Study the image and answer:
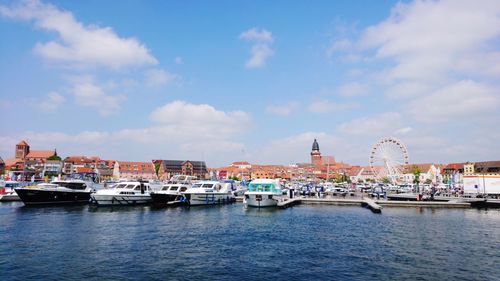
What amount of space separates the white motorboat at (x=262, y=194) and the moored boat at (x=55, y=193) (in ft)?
109

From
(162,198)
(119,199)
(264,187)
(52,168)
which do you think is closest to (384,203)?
(264,187)

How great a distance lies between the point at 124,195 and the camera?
62.6 m

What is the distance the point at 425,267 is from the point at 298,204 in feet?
151

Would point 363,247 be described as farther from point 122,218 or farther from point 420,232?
point 122,218

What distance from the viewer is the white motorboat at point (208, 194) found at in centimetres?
6400

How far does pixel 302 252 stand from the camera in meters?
29.4

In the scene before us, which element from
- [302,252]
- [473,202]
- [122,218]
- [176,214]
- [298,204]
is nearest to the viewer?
[302,252]

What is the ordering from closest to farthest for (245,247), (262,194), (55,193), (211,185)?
(245,247)
(262,194)
(55,193)
(211,185)

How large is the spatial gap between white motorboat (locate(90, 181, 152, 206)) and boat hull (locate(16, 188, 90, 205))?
6708 millimetres

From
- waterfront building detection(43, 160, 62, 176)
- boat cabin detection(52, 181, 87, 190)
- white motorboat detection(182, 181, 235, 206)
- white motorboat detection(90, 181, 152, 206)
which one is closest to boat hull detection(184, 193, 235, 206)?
white motorboat detection(182, 181, 235, 206)

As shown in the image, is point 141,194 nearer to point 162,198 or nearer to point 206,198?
point 162,198

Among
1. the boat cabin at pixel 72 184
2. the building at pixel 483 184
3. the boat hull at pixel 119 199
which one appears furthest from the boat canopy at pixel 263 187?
the building at pixel 483 184

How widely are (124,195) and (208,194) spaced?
48.4 feet

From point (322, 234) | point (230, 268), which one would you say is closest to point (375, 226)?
point (322, 234)
